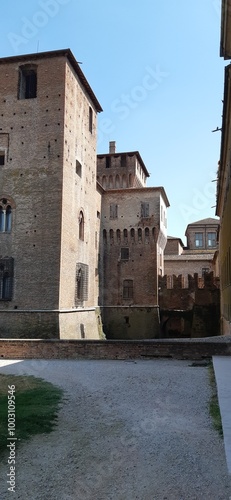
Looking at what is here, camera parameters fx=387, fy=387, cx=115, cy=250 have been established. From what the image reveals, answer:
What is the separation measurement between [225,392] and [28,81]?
18.1 m

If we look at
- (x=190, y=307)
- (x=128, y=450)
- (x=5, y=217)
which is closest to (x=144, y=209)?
(x=190, y=307)

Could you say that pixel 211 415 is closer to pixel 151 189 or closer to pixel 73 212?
pixel 73 212

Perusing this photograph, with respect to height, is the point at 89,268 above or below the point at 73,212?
below

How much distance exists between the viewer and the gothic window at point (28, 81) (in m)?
18.8

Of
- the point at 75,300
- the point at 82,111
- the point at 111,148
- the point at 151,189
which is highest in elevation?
the point at 111,148

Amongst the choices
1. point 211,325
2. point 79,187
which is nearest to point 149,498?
point 79,187

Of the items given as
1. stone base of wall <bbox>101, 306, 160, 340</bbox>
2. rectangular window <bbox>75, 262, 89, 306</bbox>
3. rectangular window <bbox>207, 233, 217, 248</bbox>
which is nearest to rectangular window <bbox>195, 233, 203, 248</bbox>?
rectangular window <bbox>207, 233, 217, 248</bbox>

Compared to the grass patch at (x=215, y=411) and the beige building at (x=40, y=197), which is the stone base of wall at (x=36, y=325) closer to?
the beige building at (x=40, y=197)

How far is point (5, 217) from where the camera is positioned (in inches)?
706

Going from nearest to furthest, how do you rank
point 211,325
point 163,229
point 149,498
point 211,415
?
point 149,498, point 211,415, point 211,325, point 163,229

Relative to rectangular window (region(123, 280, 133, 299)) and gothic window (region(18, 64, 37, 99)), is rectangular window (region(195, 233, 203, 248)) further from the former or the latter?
gothic window (region(18, 64, 37, 99))

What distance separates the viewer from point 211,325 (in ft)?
82.9

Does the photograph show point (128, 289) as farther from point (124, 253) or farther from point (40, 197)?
point (40, 197)

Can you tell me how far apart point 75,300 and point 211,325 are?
35.3ft
